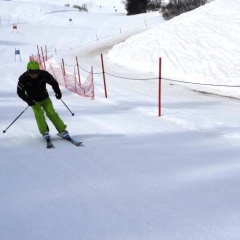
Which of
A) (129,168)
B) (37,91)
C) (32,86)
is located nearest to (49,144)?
(37,91)

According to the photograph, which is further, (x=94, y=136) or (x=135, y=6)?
(x=135, y=6)

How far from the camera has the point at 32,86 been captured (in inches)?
286

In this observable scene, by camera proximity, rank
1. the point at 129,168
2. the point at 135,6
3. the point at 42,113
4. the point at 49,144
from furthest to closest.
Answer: the point at 135,6
the point at 42,113
the point at 49,144
the point at 129,168

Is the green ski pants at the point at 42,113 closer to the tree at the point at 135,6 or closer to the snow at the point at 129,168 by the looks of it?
the snow at the point at 129,168

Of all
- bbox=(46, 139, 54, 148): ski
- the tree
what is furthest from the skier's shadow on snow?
the tree

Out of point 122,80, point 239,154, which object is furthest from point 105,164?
point 122,80

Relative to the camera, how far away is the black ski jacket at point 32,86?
7230 mm

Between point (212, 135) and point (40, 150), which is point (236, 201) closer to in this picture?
point (212, 135)

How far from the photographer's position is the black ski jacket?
7230mm

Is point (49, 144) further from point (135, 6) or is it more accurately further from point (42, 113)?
point (135, 6)

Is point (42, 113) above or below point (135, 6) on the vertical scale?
below

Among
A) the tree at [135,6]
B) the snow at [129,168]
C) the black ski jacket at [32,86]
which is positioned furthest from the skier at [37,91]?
the tree at [135,6]

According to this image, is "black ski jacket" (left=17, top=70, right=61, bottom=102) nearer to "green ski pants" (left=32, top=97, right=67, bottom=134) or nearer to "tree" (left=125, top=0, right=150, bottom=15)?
"green ski pants" (left=32, top=97, right=67, bottom=134)

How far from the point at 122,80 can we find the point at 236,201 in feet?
43.8
